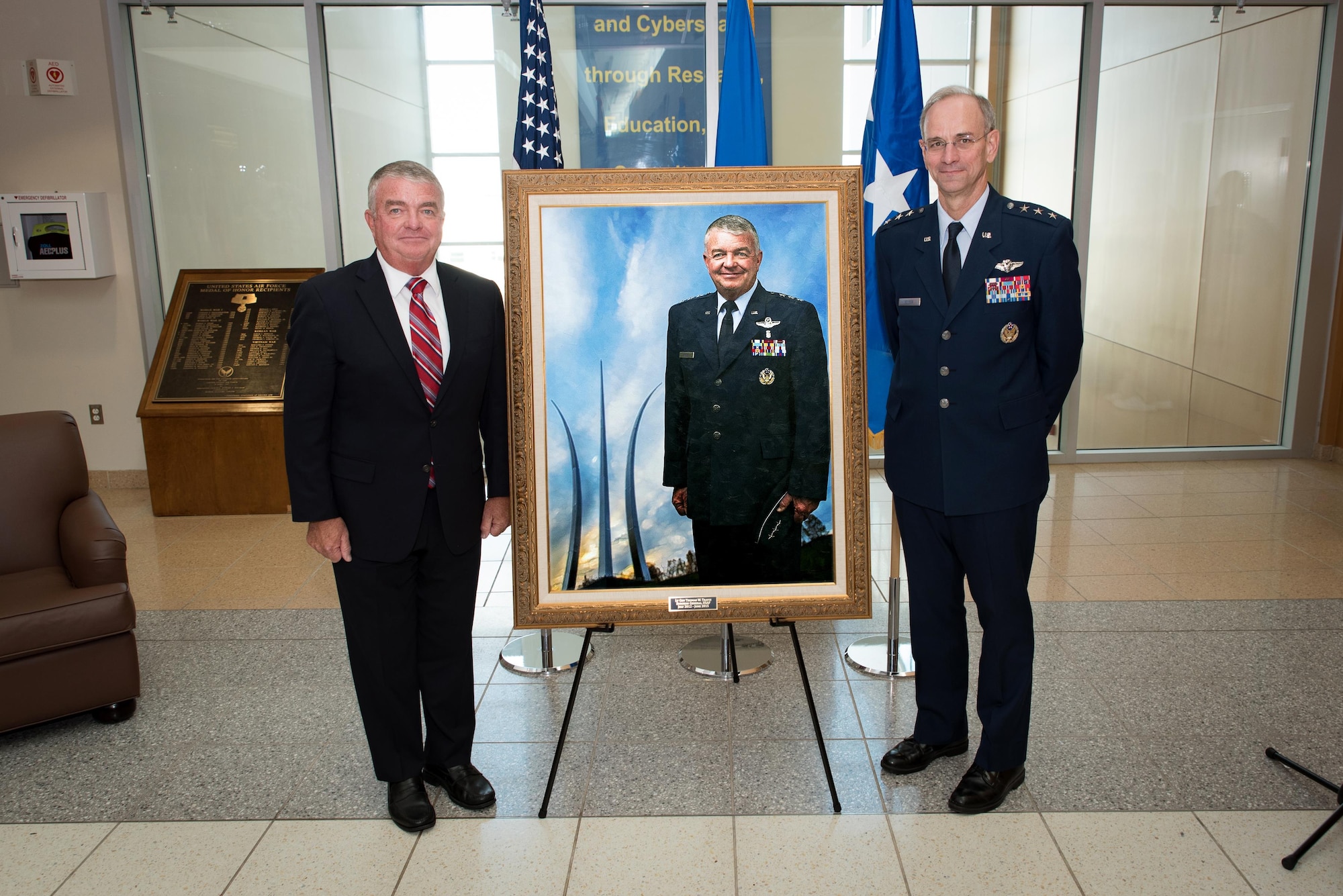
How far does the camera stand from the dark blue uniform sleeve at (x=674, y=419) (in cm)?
249

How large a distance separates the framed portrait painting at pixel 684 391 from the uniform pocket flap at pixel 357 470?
0.37m

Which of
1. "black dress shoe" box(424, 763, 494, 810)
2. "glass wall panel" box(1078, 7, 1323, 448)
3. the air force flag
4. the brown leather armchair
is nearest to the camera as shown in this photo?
"black dress shoe" box(424, 763, 494, 810)

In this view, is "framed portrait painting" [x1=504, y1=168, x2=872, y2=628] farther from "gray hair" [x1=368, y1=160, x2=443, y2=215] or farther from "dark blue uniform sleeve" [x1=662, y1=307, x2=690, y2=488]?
"gray hair" [x1=368, y1=160, x2=443, y2=215]

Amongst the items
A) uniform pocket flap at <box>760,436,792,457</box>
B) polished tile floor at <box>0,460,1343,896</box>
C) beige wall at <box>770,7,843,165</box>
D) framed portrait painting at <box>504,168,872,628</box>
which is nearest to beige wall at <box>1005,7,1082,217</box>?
beige wall at <box>770,7,843,165</box>

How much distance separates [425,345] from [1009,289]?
4.94ft

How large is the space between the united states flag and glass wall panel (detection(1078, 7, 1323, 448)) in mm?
4152

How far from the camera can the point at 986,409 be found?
2.42 m

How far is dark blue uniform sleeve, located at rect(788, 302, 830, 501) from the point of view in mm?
2488

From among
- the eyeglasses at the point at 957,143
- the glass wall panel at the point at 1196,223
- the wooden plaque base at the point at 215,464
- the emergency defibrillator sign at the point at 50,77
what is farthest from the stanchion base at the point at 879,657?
the emergency defibrillator sign at the point at 50,77

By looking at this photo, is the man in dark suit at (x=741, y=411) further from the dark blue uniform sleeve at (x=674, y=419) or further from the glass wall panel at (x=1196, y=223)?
the glass wall panel at (x=1196, y=223)

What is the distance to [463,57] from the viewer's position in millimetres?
5941

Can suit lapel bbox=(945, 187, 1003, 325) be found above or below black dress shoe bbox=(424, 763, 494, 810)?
above

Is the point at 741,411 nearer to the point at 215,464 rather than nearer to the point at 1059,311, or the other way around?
the point at 1059,311

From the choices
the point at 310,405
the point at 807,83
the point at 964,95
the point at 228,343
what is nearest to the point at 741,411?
the point at 964,95
